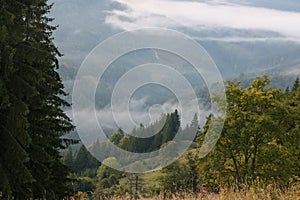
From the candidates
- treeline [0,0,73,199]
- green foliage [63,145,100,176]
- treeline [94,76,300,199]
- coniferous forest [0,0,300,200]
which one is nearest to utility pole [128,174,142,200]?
coniferous forest [0,0,300,200]

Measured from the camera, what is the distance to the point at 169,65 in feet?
102

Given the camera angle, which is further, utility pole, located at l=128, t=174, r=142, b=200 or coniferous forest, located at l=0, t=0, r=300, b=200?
coniferous forest, located at l=0, t=0, r=300, b=200

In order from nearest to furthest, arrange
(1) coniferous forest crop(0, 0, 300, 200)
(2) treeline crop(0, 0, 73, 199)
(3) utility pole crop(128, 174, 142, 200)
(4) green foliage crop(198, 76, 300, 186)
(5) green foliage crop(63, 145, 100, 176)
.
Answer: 1. (3) utility pole crop(128, 174, 142, 200)
2. (1) coniferous forest crop(0, 0, 300, 200)
3. (2) treeline crop(0, 0, 73, 199)
4. (4) green foliage crop(198, 76, 300, 186)
5. (5) green foliage crop(63, 145, 100, 176)

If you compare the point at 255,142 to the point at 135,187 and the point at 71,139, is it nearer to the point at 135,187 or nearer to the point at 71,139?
the point at 135,187

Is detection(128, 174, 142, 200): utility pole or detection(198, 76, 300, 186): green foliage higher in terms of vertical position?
detection(198, 76, 300, 186): green foliage

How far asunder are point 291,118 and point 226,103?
4.69 metres

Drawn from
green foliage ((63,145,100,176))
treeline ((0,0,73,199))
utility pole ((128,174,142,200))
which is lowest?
utility pole ((128,174,142,200))

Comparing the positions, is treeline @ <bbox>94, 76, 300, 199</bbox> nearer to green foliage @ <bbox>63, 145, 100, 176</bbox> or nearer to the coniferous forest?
the coniferous forest

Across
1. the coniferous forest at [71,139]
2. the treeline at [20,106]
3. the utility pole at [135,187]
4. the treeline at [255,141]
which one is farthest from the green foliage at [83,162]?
the treeline at [20,106]

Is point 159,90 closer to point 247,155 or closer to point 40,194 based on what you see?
point 247,155

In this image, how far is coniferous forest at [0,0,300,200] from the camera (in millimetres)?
10484

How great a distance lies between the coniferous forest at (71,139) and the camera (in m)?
10.5

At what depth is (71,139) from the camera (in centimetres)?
1734

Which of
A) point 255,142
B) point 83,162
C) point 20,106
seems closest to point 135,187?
point 255,142
